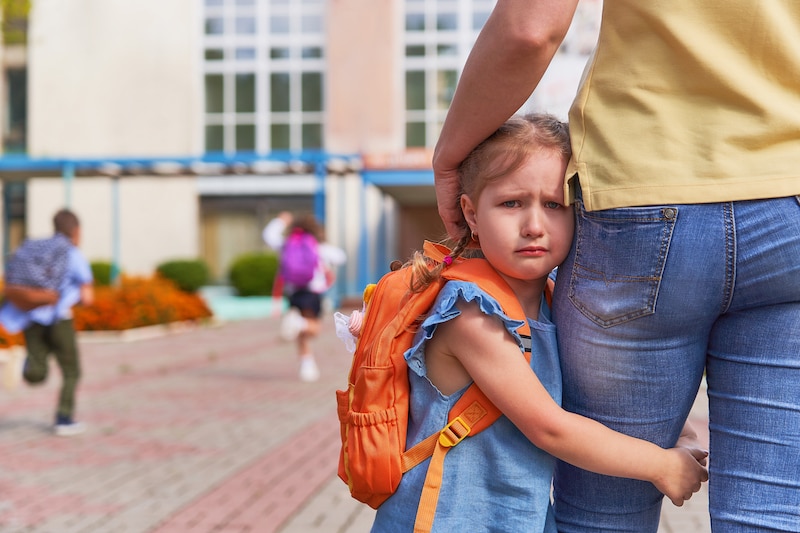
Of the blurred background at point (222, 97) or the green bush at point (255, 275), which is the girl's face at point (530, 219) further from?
the blurred background at point (222, 97)

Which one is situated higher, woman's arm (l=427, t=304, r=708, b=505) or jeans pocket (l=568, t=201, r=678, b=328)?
jeans pocket (l=568, t=201, r=678, b=328)

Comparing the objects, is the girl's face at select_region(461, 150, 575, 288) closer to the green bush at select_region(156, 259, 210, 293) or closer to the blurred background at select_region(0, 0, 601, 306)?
the blurred background at select_region(0, 0, 601, 306)

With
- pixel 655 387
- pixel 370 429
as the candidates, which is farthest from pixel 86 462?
pixel 655 387

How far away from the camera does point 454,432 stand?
1.71 meters

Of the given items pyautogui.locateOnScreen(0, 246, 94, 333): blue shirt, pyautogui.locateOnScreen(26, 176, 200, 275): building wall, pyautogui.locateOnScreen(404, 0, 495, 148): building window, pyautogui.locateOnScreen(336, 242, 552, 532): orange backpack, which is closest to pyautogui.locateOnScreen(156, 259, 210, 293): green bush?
pyautogui.locateOnScreen(26, 176, 200, 275): building wall

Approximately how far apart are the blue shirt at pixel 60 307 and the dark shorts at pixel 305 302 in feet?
8.94

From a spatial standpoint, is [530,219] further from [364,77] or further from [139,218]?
[139,218]

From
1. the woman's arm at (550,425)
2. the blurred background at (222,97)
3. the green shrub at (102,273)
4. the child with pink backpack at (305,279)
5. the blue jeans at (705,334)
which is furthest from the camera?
the blurred background at (222,97)

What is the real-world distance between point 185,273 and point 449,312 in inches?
1029

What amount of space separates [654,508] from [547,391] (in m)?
0.33

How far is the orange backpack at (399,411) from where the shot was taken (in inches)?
67.0

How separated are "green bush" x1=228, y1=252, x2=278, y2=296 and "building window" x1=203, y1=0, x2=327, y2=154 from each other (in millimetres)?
3848

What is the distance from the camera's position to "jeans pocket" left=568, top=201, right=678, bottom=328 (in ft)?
5.04

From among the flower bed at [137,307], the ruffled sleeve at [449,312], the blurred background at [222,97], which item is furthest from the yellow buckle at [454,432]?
the blurred background at [222,97]
